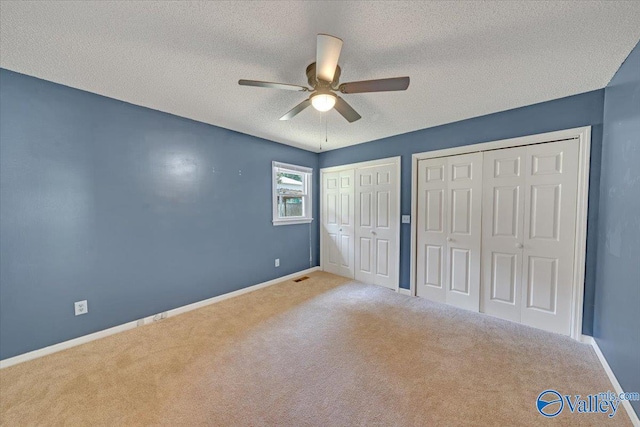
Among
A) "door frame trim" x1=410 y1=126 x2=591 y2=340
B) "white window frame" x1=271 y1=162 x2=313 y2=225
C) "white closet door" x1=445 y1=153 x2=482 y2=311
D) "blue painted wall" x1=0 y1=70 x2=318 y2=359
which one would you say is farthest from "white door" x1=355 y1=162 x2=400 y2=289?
"blue painted wall" x1=0 y1=70 x2=318 y2=359

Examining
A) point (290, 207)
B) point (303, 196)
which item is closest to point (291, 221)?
point (290, 207)

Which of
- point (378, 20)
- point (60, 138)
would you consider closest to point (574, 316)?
point (378, 20)

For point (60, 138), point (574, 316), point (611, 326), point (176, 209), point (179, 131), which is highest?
point (179, 131)

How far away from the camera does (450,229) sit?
3.07 metres

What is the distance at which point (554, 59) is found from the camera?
5.69 feet

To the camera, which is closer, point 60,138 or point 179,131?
point 60,138

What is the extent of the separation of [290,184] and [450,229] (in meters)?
2.66

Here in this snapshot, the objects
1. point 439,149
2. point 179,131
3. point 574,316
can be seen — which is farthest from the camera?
point 439,149

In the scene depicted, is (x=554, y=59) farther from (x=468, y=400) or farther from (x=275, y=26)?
(x=468, y=400)

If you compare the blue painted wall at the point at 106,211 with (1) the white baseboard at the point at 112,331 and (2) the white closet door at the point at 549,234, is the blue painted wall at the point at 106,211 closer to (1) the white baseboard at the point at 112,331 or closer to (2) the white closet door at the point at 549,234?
(1) the white baseboard at the point at 112,331

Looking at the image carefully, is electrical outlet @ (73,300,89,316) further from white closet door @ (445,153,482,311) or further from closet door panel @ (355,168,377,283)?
white closet door @ (445,153,482,311)

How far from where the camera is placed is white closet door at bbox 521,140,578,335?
A: 232 centimetres

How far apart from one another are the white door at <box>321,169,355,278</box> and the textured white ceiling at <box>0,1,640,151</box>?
1.92m

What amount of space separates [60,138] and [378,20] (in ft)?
9.23
